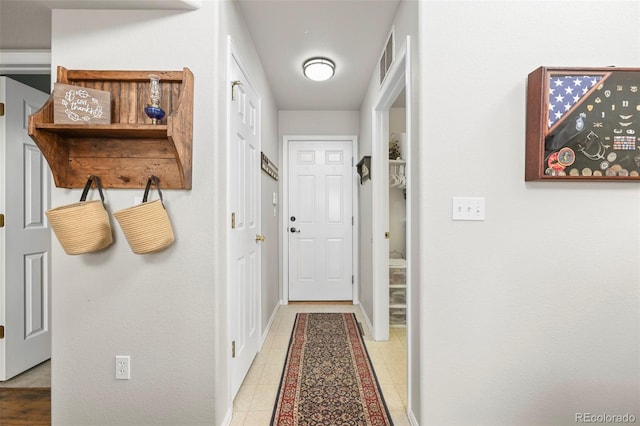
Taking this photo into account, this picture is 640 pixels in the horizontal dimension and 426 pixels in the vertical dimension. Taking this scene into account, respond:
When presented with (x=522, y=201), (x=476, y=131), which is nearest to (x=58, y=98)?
(x=476, y=131)

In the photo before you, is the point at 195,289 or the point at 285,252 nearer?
the point at 195,289

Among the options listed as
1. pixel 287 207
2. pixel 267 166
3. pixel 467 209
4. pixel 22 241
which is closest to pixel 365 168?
pixel 267 166

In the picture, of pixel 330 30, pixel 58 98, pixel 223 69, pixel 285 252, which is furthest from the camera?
pixel 285 252

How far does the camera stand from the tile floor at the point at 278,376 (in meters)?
1.86

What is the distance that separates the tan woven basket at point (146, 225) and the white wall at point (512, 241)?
1198 millimetres

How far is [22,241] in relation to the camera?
2.31 m

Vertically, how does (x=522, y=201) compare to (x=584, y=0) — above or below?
below

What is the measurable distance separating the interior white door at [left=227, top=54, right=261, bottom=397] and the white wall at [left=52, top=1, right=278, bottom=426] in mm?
246

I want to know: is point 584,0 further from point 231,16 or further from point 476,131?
point 231,16

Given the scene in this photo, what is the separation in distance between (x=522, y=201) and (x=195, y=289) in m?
1.63

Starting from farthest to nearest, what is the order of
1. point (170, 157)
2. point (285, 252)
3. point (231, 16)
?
point (285, 252) → point (231, 16) → point (170, 157)

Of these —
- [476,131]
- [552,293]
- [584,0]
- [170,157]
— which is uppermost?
[584,0]

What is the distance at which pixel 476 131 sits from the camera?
1.59 m

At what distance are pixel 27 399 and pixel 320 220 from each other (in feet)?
9.74
